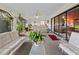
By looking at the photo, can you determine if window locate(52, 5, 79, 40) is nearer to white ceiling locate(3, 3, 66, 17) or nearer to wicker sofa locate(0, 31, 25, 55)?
white ceiling locate(3, 3, 66, 17)

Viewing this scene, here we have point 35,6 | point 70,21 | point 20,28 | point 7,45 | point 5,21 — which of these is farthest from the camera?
point 20,28

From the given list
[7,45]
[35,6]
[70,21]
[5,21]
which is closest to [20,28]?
[5,21]

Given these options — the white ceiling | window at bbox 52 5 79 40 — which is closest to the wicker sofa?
the white ceiling

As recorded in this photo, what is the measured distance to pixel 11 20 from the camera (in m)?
10.0

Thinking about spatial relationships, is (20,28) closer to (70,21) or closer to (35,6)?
(35,6)

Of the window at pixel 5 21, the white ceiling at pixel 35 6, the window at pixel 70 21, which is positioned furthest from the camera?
the window at pixel 5 21

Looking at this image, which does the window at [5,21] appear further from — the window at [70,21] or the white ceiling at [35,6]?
the window at [70,21]

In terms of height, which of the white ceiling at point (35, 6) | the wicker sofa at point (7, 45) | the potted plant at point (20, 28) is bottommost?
the wicker sofa at point (7, 45)

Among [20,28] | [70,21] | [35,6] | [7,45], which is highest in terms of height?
[35,6]

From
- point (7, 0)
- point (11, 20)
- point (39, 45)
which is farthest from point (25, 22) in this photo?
point (7, 0)

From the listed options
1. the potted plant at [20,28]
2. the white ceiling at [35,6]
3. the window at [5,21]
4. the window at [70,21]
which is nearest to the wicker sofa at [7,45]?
the white ceiling at [35,6]

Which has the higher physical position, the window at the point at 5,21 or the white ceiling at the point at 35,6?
the white ceiling at the point at 35,6

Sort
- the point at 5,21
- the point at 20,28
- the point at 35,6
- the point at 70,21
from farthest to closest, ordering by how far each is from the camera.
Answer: the point at 20,28 < the point at 5,21 < the point at 70,21 < the point at 35,6

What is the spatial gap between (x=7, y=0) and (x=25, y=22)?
10.9 m
